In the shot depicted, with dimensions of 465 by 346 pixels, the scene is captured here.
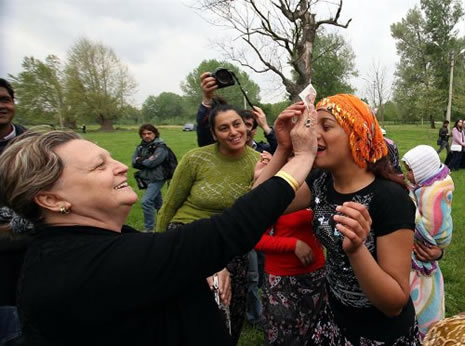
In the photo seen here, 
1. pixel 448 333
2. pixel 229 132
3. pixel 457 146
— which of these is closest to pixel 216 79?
pixel 229 132

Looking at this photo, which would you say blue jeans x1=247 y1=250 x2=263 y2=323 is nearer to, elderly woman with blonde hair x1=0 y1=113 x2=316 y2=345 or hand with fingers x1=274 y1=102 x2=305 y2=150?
hand with fingers x1=274 y1=102 x2=305 y2=150

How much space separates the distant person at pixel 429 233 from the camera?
217cm

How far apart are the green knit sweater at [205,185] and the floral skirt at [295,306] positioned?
0.71 meters

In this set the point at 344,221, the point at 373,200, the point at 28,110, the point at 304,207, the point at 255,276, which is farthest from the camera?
the point at 28,110

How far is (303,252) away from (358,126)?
0.92 meters

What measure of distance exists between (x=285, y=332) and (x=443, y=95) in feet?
120

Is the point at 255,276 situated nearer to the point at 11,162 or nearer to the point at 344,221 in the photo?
the point at 344,221

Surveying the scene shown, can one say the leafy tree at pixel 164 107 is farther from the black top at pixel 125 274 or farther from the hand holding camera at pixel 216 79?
the black top at pixel 125 274

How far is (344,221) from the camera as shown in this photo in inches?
46.5

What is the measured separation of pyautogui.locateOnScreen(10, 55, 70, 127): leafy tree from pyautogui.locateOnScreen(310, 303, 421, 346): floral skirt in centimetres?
4467

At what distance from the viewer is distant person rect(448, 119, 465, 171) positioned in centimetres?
1034

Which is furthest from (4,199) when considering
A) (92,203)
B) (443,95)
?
(443,95)

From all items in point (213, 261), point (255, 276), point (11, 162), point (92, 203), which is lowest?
point (255, 276)

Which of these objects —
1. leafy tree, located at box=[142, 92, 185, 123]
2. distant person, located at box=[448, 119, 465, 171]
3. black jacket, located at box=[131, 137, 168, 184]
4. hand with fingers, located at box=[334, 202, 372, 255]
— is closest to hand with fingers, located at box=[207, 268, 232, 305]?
hand with fingers, located at box=[334, 202, 372, 255]
